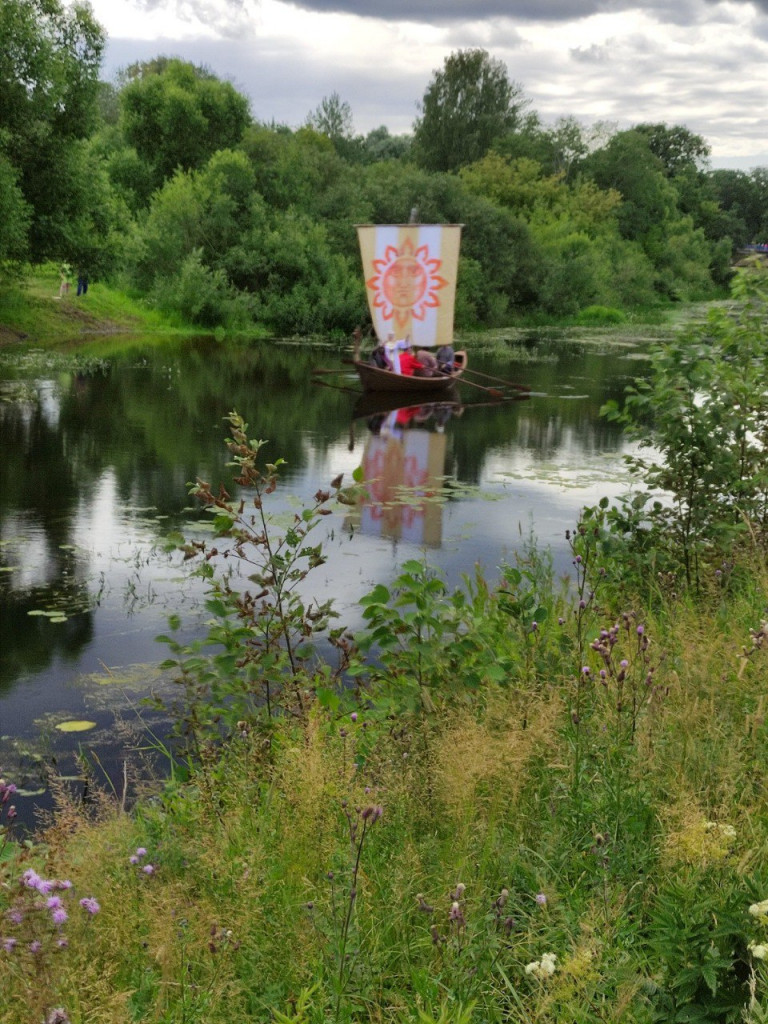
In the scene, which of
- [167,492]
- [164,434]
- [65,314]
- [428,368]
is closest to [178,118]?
[65,314]

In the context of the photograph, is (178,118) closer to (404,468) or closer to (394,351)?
(394,351)

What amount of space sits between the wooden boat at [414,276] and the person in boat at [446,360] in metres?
1.16

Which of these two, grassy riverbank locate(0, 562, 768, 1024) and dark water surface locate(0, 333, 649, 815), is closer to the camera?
grassy riverbank locate(0, 562, 768, 1024)

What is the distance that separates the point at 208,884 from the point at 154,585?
5619 mm

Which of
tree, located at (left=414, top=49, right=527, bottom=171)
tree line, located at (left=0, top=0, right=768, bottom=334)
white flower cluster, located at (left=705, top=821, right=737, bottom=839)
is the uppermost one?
tree, located at (left=414, top=49, right=527, bottom=171)

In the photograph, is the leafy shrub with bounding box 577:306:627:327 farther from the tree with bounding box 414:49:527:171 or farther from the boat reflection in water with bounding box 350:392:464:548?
the boat reflection in water with bounding box 350:392:464:548

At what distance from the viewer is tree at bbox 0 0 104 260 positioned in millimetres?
23188

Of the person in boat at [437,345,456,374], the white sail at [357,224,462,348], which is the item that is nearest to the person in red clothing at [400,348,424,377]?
the person in boat at [437,345,456,374]

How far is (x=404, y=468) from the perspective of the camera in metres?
14.2

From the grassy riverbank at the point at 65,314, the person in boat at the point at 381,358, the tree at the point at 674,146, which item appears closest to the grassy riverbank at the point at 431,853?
the person in boat at the point at 381,358

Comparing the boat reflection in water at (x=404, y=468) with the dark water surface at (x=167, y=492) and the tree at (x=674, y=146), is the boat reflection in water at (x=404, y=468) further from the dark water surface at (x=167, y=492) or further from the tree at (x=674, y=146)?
the tree at (x=674, y=146)

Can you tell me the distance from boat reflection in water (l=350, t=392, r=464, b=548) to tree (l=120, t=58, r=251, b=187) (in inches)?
1076

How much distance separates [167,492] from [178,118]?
36736mm

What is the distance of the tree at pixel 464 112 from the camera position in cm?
6738
